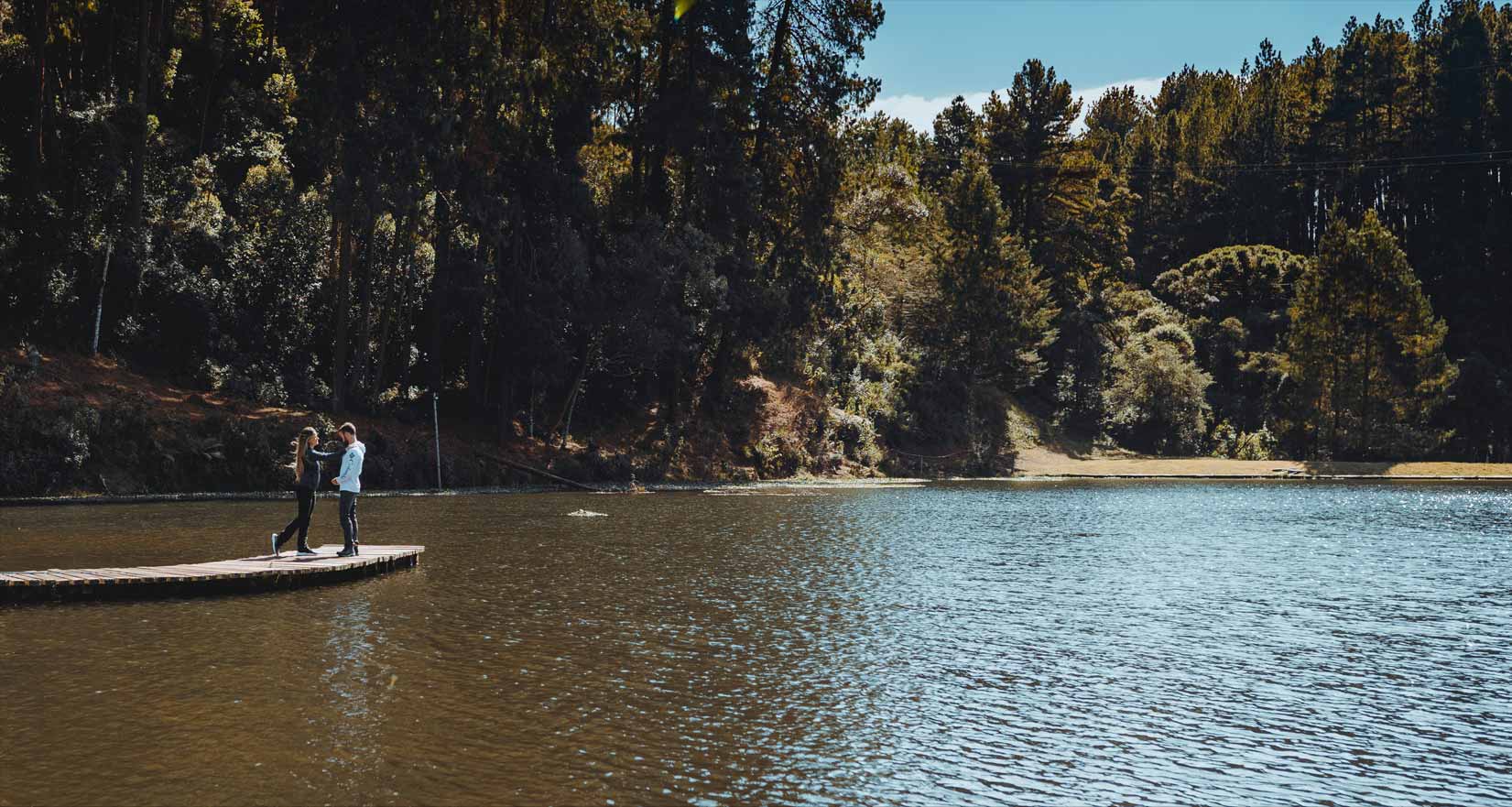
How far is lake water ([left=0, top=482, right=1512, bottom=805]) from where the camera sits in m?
9.57

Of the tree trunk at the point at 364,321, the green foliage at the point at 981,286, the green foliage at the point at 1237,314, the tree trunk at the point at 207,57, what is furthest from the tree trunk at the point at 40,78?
the green foliage at the point at 1237,314

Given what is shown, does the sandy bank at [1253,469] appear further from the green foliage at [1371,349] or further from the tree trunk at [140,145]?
the tree trunk at [140,145]

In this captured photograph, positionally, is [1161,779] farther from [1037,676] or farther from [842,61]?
[842,61]

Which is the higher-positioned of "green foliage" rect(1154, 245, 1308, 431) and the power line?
the power line

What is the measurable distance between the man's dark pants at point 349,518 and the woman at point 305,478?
0.58 meters

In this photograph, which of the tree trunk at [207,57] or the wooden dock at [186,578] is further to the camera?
the tree trunk at [207,57]

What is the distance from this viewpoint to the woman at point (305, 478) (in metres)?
20.3

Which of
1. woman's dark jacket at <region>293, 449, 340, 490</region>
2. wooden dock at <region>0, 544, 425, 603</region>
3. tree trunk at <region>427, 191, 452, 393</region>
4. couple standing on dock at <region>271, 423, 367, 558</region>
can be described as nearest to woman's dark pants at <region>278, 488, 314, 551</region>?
couple standing on dock at <region>271, 423, 367, 558</region>

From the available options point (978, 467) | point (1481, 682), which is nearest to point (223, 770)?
point (1481, 682)

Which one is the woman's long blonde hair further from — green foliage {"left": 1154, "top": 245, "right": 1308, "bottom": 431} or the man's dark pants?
green foliage {"left": 1154, "top": 245, "right": 1308, "bottom": 431}

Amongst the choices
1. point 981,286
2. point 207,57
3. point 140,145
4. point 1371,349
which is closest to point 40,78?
point 140,145

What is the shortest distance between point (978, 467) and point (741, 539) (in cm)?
4350

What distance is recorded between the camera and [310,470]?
20.7m

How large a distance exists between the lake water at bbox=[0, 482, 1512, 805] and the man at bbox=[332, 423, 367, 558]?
139cm
